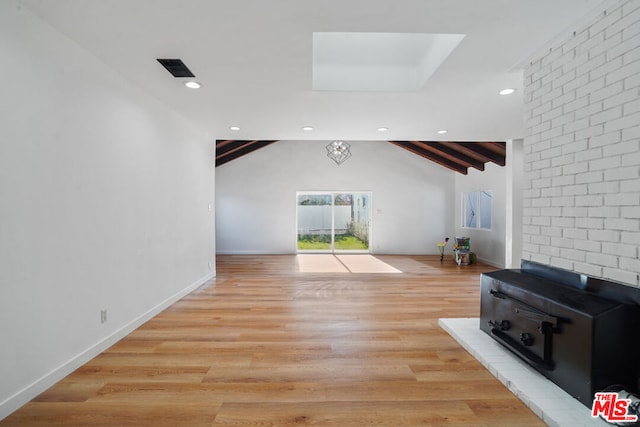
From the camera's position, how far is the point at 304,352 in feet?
8.84

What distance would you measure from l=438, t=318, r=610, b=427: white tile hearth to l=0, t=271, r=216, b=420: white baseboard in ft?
9.80

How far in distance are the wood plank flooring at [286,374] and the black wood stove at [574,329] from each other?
32cm

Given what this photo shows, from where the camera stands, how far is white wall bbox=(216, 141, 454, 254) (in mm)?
9172

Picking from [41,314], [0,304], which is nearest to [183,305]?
[41,314]

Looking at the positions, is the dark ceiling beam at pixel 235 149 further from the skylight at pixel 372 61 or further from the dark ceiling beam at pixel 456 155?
the skylight at pixel 372 61

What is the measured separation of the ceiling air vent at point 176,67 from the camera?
2.61 metres

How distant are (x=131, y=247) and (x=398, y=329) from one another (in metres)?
2.69

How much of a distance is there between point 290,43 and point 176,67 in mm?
1064

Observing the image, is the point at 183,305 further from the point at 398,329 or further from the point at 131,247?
the point at 398,329

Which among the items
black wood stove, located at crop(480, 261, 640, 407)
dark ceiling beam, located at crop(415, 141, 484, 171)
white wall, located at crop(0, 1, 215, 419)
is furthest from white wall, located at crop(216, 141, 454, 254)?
black wood stove, located at crop(480, 261, 640, 407)

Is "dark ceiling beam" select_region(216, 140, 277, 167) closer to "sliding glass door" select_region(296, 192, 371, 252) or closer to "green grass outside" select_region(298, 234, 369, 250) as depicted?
"sliding glass door" select_region(296, 192, 371, 252)

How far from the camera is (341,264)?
→ 747 centimetres

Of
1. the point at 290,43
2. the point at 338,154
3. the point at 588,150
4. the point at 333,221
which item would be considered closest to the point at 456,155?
the point at 338,154

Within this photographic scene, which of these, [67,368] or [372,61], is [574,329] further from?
[67,368]
